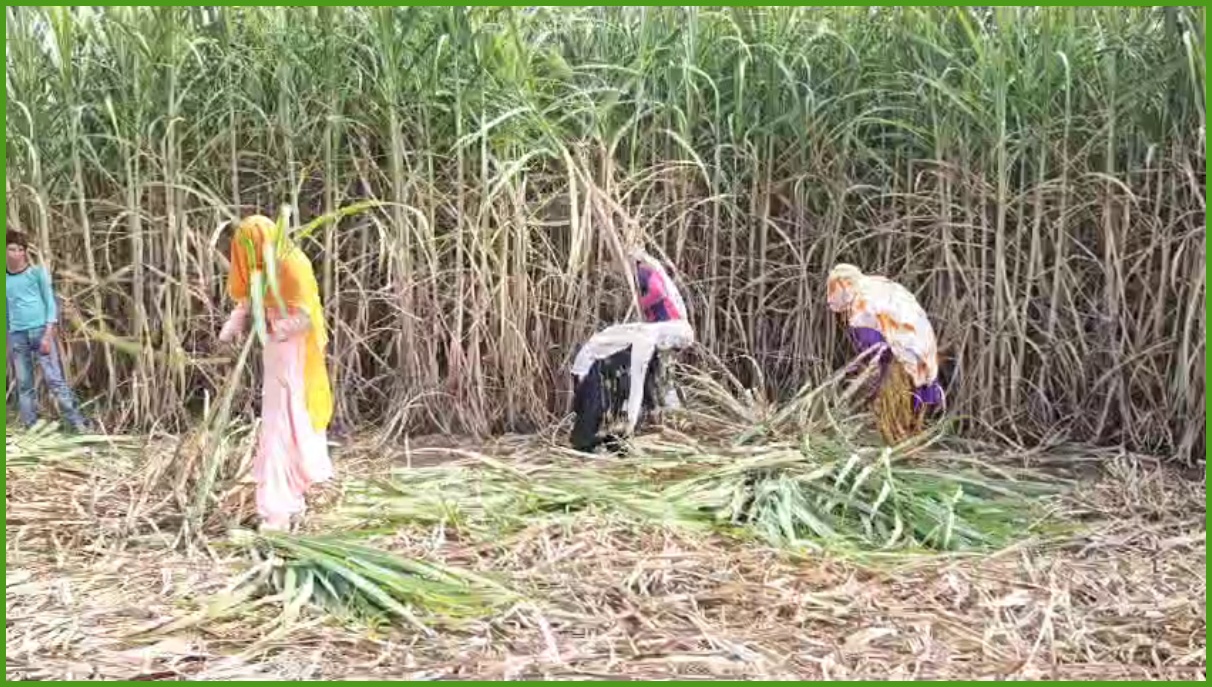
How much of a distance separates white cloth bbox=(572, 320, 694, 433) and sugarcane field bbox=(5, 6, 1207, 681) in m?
0.02

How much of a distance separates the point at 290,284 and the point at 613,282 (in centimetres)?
183

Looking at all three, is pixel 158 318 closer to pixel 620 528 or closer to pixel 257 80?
pixel 257 80

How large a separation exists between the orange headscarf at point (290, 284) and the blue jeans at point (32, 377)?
180cm

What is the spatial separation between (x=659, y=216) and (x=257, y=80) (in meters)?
1.68

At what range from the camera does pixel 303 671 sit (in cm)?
255

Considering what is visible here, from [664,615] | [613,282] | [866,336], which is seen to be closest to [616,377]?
[613,282]

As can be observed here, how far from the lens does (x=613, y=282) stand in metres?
4.96

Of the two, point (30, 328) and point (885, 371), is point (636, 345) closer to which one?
point (885, 371)

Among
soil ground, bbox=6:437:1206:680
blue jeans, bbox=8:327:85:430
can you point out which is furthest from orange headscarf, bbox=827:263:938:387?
blue jeans, bbox=8:327:85:430

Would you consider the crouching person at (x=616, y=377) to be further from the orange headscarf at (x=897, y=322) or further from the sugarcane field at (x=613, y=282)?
the orange headscarf at (x=897, y=322)

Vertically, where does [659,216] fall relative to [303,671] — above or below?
above

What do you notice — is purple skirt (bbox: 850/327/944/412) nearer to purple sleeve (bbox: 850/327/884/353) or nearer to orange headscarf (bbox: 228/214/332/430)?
purple sleeve (bbox: 850/327/884/353)

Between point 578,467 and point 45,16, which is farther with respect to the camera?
point 45,16

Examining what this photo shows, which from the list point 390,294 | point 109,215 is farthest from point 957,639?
point 109,215
